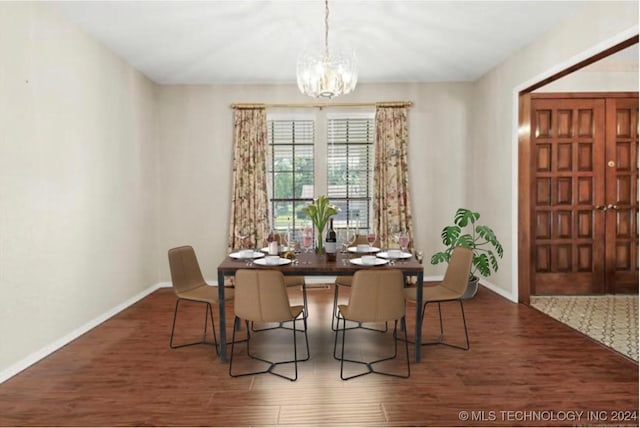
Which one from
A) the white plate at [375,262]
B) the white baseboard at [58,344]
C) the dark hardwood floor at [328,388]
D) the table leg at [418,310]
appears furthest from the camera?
the white plate at [375,262]

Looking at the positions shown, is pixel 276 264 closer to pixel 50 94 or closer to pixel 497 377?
pixel 497 377

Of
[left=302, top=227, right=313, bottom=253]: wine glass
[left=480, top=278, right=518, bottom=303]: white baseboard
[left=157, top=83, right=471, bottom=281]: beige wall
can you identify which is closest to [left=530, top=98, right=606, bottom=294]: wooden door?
[left=480, top=278, right=518, bottom=303]: white baseboard

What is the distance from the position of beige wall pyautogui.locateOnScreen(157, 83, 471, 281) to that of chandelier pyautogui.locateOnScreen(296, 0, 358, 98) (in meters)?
2.41

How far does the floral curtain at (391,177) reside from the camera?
6.21 meters

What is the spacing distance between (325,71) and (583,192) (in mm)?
3798

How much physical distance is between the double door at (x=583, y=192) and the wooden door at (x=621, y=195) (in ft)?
0.03

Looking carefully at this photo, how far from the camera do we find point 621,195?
5613 millimetres

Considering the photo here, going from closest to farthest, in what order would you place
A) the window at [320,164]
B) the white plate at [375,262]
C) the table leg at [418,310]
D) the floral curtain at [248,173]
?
the table leg at [418,310] → the white plate at [375,262] → the floral curtain at [248,173] → the window at [320,164]

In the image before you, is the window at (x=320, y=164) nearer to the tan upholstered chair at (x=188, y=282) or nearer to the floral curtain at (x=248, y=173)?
the floral curtain at (x=248, y=173)

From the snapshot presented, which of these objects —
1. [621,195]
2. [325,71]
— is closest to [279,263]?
[325,71]

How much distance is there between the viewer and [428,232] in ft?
20.9

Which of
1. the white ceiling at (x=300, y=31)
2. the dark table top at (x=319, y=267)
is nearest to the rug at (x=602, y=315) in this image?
the dark table top at (x=319, y=267)

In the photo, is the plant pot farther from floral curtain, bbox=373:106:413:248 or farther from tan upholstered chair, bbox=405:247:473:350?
tan upholstered chair, bbox=405:247:473:350

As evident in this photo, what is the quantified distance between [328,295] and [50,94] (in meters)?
3.63
